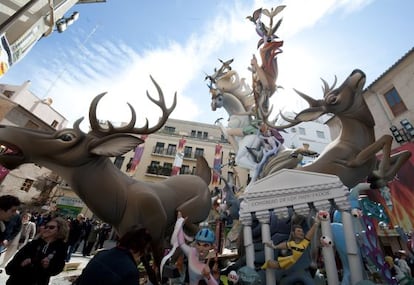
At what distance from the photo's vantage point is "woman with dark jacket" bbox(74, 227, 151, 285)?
4.86 feet

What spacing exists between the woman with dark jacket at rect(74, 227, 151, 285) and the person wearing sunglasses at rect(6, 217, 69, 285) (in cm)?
114

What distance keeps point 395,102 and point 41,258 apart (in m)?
15.0

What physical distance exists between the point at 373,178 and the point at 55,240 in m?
4.39

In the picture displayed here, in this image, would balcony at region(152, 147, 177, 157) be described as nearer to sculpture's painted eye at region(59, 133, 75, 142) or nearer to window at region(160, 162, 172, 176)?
window at region(160, 162, 172, 176)

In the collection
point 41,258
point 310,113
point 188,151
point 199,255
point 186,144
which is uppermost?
point 186,144

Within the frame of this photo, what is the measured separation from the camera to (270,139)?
6082 mm

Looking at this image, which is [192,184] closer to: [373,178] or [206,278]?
[206,278]

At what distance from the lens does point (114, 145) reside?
111 inches

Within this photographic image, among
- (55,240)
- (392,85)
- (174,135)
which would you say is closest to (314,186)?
(55,240)

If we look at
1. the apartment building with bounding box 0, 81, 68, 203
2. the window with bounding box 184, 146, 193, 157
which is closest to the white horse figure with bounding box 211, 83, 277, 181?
the apartment building with bounding box 0, 81, 68, 203

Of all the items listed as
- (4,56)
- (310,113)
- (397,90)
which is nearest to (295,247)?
(310,113)

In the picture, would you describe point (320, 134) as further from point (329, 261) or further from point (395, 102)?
point (329, 261)

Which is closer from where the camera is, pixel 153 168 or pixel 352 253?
pixel 352 253

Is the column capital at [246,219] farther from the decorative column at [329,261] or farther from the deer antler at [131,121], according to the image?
the deer antler at [131,121]
